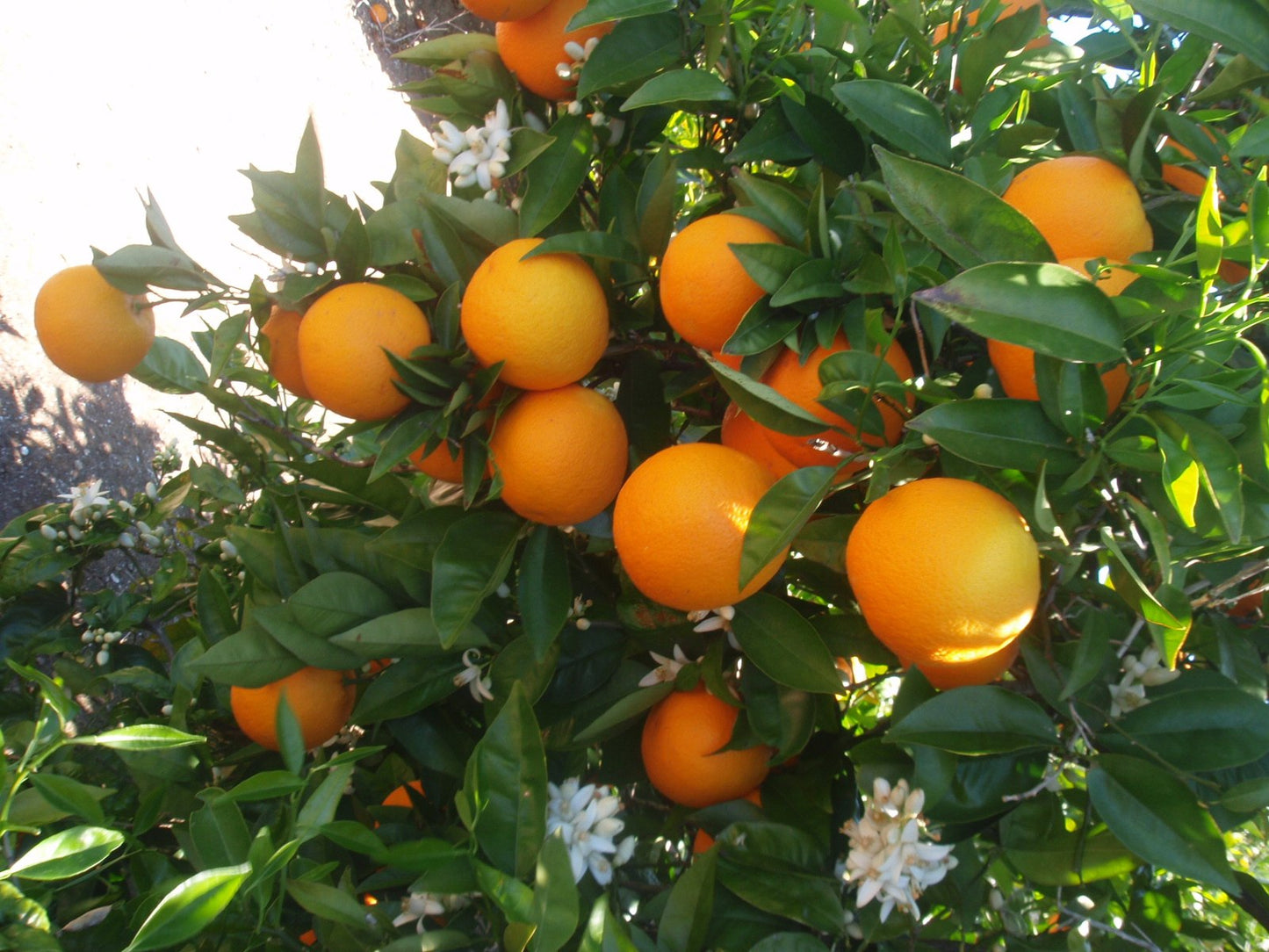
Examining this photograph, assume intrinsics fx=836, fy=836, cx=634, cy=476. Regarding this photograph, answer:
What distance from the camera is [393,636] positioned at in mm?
834

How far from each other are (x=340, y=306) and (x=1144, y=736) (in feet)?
2.61

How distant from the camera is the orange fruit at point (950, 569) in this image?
22.9 inches

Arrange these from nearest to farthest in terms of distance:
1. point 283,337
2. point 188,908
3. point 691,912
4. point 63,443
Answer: point 188,908
point 691,912
point 283,337
point 63,443

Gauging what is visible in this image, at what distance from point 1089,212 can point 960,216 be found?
0.53 feet

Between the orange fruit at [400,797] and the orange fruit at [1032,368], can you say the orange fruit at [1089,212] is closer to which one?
the orange fruit at [1032,368]

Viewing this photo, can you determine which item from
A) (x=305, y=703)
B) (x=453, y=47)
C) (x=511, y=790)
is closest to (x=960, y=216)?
(x=511, y=790)

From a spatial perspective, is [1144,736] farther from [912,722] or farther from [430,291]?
[430,291]

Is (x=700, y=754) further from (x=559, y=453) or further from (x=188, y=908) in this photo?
(x=188, y=908)

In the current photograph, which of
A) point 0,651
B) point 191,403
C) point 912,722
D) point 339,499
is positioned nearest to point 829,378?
point 912,722

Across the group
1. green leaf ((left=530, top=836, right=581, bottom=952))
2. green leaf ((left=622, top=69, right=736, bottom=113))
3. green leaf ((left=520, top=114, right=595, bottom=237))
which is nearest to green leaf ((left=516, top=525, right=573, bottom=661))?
green leaf ((left=530, top=836, right=581, bottom=952))

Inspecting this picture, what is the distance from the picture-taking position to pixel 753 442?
801 millimetres

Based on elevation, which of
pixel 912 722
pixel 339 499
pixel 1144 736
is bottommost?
pixel 1144 736

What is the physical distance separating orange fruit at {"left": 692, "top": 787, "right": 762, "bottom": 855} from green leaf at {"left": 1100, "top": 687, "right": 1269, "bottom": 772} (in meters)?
0.36

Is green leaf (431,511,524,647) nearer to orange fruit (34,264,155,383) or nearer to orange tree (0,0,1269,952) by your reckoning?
orange tree (0,0,1269,952)
